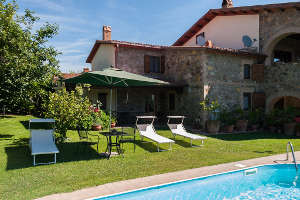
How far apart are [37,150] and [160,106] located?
11616 mm

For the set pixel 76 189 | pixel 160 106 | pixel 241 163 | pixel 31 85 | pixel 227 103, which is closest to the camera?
pixel 76 189

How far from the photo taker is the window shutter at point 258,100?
1550 cm

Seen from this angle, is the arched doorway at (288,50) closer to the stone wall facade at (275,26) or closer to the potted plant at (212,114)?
the stone wall facade at (275,26)

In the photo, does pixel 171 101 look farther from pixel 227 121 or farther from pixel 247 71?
pixel 247 71

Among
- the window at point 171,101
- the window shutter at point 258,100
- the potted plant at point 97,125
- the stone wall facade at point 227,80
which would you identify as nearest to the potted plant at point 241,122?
the stone wall facade at point 227,80

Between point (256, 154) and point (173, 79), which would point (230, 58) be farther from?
point (256, 154)

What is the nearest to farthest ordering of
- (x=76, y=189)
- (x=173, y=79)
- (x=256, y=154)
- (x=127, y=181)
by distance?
1. (x=76, y=189)
2. (x=127, y=181)
3. (x=256, y=154)
4. (x=173, y=79)

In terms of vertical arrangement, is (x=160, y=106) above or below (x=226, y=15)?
below

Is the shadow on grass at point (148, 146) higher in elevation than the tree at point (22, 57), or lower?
lower

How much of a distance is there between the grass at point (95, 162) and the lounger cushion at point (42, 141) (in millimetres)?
441

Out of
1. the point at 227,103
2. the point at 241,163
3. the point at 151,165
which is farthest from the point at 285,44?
the point at 151,165

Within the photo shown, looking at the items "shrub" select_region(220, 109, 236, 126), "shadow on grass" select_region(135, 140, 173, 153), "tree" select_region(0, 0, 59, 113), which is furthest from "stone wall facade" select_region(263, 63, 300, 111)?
"tree" select_region(0, 0, 59, 113)

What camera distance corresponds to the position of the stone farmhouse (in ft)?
47.1

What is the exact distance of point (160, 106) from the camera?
17.6 metres
